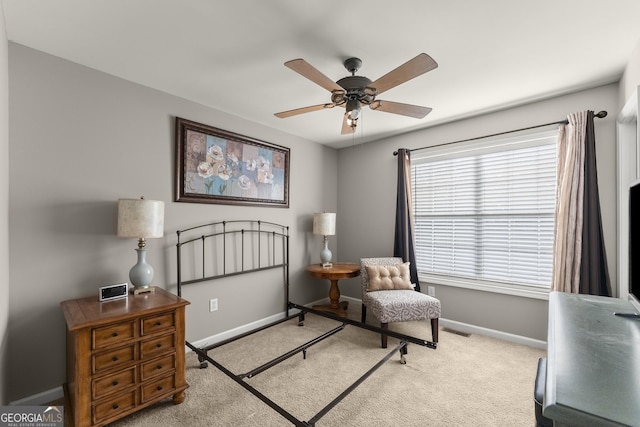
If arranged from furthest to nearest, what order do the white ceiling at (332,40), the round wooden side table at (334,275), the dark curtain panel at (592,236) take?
the round wooden side table at (334,275) < the dark curtain panel at (592,236) < the white ceiling at (332,40)

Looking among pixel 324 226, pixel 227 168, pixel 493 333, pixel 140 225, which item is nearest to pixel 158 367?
pixel 140 225

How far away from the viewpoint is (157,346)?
1.91 m

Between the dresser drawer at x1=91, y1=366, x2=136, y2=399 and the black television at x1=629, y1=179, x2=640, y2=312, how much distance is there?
2.88 m

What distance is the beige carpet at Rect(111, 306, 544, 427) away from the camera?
1.83m

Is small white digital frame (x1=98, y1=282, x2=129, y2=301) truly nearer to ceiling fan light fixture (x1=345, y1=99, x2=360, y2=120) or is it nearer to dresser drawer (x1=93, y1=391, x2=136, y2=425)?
dresser drawer (x1=93, y1=391, x2=136, y2=425)

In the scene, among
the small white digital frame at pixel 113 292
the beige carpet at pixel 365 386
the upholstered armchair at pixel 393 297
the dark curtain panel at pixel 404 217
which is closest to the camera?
the beige carpet at pixel 365 386

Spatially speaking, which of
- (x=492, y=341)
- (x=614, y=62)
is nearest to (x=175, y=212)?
(x=492, y=341)

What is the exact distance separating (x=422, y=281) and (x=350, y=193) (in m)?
1.66

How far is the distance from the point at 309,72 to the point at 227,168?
65.9 inches

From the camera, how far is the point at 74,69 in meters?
2.12

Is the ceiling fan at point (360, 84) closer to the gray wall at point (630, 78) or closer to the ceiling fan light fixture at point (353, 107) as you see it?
the ceiling fan light fixture at point (353, 107)

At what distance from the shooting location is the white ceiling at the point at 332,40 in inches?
62.0

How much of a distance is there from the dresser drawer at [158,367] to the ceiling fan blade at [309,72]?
208 centimetres

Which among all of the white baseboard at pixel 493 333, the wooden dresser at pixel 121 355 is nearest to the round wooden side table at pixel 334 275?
the white baseboard at pixel 493 333
